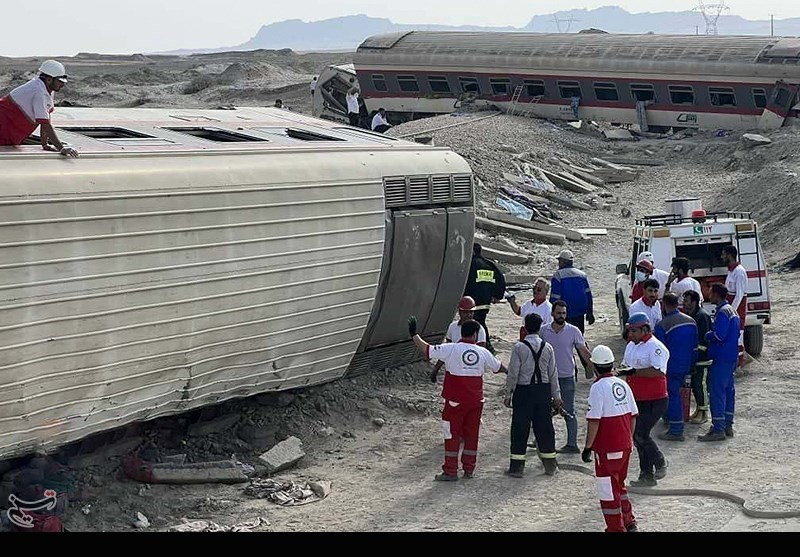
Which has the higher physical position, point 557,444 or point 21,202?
point 21,202

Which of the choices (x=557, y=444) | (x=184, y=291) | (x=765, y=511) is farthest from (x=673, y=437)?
(x=184, y=291)

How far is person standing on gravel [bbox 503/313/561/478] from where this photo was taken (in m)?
10.2

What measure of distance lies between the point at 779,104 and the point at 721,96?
5.47ft

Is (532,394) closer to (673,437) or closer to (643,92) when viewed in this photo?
(673,437)

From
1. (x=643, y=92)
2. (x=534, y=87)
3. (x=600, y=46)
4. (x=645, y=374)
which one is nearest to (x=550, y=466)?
(x=645, y=374)

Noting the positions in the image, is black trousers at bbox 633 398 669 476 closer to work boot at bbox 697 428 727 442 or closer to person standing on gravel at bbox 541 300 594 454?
person standing on gravel at bbox 541 300 594 454

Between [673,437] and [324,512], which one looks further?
[673,437]

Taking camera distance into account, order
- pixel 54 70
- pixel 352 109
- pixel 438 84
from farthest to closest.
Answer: pixel 438 84, pixel 352 109, pixel 54 70

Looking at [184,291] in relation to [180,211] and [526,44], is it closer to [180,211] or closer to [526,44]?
[180,211]

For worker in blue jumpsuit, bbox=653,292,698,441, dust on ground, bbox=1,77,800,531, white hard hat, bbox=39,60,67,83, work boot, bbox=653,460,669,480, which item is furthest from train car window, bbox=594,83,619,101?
white hard hat, bbox=39,60,67,83

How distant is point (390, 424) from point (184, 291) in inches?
128

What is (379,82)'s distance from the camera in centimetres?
3866
